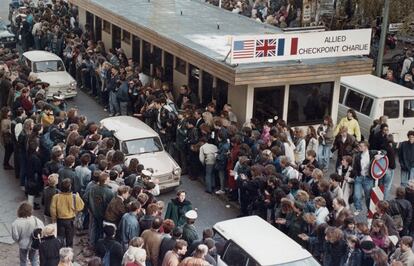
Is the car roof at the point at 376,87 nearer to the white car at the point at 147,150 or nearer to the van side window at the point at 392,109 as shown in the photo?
the van side window at the point at 392,109

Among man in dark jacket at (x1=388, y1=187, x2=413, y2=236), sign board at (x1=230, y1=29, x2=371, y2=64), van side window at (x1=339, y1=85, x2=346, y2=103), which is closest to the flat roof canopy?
sign board at (x1=230, y1=29, x2=371, y2=64)

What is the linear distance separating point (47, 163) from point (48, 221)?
1145mm

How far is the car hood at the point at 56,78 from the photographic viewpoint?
23.7 meters

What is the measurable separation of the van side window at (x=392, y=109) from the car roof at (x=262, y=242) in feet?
27.9

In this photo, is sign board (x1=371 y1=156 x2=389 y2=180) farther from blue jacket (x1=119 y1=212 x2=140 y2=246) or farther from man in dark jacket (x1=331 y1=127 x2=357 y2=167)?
blue jacket (x1=119 y1=212 x2=140 y2=246)

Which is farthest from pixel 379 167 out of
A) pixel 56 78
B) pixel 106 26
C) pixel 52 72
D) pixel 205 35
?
pixel 106 26

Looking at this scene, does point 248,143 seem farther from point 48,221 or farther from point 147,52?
point 147,52

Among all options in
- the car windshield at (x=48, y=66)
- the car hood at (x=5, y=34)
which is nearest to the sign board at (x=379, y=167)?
the car windshield at (x=48, y=66)

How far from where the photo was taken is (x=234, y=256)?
38.8 ft

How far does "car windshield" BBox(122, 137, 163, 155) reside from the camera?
17.4m

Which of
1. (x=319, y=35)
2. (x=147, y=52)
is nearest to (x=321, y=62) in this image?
(x=319, y=35)

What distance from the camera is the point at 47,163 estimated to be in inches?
586

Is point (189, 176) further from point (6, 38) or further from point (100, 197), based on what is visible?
point (6, 38)

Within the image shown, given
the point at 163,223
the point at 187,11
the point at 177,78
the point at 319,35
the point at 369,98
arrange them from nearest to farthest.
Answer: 1. the point at 163,223
2. the point at 319,35
3. the point at 369,98
4. the point at 177,78
5. the point at 187,11
